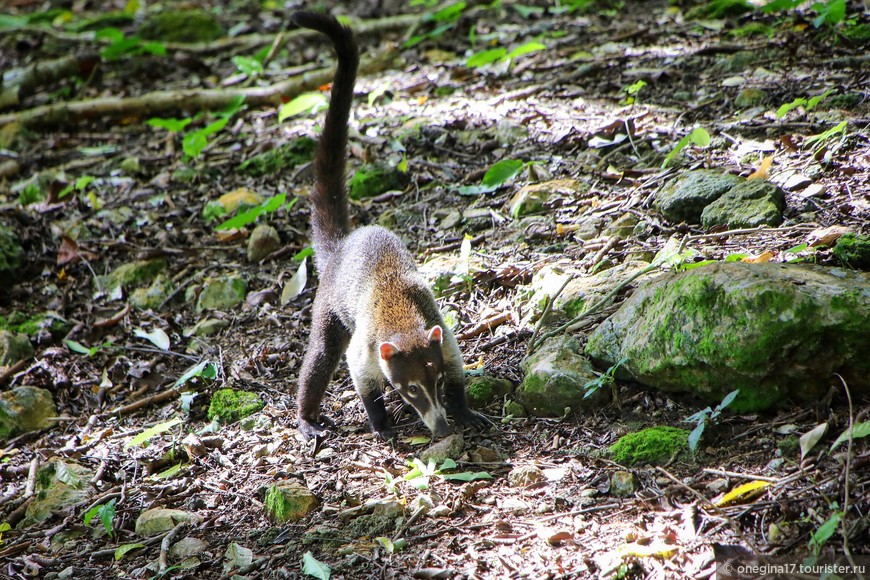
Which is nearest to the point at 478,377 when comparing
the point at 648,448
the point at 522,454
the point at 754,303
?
the point at 522,454

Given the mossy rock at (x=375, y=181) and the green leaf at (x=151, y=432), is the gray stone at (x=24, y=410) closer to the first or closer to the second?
the green leaf at (x=151, y=432)

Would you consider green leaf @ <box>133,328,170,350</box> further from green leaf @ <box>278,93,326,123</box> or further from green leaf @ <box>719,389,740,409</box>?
green leaf @ <box>719,389,740,409</box>

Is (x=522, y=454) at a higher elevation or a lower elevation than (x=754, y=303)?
lower

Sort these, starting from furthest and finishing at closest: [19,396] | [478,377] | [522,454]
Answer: [19,396], [478,377], [522,454]

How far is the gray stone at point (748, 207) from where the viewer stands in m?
4.03

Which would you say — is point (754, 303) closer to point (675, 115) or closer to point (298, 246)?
point (675, 115)

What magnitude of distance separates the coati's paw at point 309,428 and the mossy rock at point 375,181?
2.56 meters

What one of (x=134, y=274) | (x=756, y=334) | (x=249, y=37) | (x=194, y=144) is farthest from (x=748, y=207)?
(x=249, y=37)

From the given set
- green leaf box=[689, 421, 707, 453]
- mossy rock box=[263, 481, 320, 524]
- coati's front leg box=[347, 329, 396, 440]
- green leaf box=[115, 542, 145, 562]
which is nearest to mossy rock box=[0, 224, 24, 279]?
green leaf box=[115, 542, 145, 562]

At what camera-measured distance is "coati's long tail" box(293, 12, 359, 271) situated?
4.64 m

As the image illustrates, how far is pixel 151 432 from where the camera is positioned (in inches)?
169

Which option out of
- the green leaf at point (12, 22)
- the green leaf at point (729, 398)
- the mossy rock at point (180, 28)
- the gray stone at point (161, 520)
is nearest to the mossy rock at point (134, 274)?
the gray stone at point (161, 520)

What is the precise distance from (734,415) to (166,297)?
14.2 feet

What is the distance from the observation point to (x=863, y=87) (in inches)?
197
